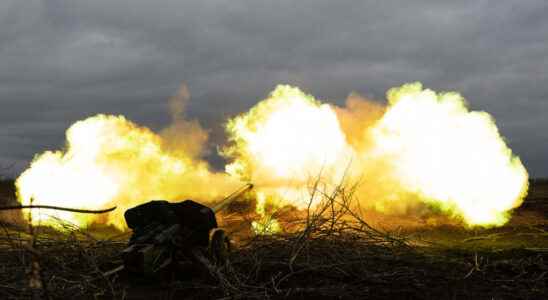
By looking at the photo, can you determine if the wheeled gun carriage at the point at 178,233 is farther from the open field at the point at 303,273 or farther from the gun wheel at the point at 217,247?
the open field at the point at 303,273

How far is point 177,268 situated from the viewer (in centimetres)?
845

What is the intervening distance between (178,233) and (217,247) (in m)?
0.69

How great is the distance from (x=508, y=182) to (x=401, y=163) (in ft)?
11.6

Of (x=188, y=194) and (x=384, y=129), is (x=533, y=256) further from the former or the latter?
(x=188, y=194)

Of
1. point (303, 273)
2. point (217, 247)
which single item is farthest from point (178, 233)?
point (303, 273)

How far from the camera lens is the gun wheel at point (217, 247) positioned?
8531mm

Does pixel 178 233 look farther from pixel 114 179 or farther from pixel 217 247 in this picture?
pixel 114 179

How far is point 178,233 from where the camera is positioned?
841cm

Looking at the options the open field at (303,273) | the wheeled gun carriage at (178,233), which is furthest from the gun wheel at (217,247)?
the open field at (303,273)

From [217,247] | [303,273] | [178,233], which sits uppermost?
[178,233]

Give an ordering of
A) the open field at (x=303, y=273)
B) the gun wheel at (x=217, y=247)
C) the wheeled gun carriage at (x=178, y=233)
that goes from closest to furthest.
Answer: the open field at (x=303, y=273) < the wheeled gun carriage at (x=178, y=233) < the gun wheel at (x=217, y=247)

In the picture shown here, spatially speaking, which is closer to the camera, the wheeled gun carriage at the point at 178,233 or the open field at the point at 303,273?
the open field at the point at 303,273

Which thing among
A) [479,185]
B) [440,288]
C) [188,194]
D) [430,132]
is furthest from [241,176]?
[440,288]

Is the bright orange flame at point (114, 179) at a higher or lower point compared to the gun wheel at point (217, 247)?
higher
